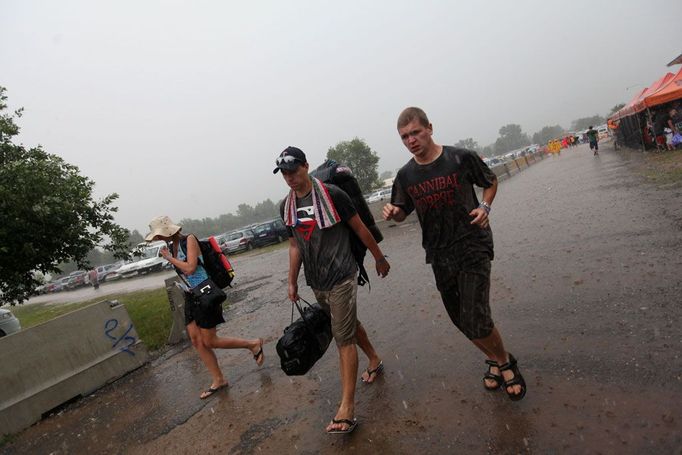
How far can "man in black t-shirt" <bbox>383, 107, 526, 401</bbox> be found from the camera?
296cm

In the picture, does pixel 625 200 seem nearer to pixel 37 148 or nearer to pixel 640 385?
pixel 640 385

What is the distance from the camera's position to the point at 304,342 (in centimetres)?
341

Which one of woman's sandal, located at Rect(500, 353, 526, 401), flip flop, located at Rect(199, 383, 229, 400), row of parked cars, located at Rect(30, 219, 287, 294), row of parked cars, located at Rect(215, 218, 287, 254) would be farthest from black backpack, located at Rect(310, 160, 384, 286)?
row of parked cars, located at Rect(215, 218, 287, 254)

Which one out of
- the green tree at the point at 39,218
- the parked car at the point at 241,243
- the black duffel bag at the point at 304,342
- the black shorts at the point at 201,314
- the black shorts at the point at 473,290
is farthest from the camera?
the parked car at the point at 241,243

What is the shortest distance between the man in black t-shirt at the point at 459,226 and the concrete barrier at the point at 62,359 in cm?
471

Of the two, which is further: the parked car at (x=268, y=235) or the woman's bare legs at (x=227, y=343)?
the parked car at (x=268, y=235)

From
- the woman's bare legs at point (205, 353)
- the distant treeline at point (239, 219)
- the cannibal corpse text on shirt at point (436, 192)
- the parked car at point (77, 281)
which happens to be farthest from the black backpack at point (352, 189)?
the distant treeline at point (239, 219)

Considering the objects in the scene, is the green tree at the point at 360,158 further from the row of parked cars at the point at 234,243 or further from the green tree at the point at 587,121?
the green tree at the point at 587,121

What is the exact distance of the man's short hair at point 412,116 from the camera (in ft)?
9.91

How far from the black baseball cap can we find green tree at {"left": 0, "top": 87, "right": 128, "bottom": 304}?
7378 mm

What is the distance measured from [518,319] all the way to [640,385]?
1.57 metres

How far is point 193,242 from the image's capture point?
4.18m

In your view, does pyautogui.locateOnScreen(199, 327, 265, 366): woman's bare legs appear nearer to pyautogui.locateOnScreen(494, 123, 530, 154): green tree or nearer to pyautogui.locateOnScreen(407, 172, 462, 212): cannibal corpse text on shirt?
pyautogui.locateOnScreen(407, 172, 462, 212): cannibal corpse text on shirt

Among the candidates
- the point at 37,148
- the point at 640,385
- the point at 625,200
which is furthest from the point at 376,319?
the point at 37,148
